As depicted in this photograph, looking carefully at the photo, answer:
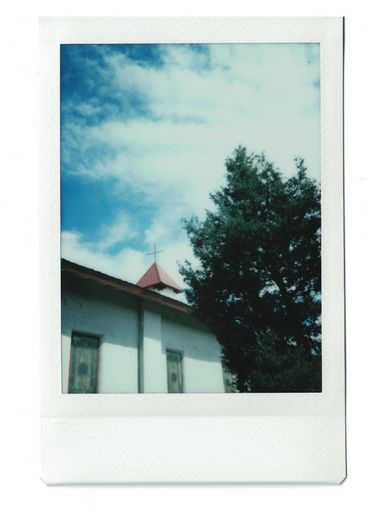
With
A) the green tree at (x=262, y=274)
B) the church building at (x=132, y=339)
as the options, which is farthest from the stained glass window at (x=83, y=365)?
the green tree at (x=262, y=274)

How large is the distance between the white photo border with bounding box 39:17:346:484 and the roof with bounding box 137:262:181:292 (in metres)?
0.21

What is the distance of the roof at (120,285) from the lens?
1396 mm

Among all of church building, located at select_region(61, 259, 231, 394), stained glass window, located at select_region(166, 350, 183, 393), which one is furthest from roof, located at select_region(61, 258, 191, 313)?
stained glass window, located at select_region(166, 350, 183, 393)

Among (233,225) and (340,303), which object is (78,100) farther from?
(340,303)

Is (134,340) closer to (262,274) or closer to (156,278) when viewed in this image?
(156,278)

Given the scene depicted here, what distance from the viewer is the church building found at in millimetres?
1396

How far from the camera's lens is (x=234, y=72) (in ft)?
4.65

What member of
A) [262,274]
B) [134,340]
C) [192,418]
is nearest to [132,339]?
[134,340]

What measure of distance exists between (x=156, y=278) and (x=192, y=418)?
347 mm

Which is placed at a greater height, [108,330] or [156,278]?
[156,278]

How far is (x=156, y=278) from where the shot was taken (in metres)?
1.41

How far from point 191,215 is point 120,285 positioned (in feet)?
0.79

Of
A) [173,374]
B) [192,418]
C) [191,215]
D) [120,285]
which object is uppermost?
[191,215]

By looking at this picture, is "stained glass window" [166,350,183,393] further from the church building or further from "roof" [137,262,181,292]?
"roof" [137,262,181,292]
